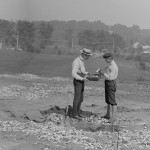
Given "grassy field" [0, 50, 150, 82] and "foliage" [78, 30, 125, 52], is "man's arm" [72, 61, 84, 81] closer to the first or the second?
"grassy field" [0, 50, 150, 82]

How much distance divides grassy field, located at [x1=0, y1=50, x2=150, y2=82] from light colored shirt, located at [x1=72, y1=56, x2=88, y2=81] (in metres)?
10.6

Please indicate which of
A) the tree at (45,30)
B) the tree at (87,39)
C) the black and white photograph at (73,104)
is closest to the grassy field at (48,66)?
the black and white photograph at (73,104)

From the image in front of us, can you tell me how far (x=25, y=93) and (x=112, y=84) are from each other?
500cm

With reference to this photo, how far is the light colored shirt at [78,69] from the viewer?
8828 mm

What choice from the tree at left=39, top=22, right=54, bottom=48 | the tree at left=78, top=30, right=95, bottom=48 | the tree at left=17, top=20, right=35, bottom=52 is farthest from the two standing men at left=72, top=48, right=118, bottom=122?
the tree at left=39, top=22, right=54, bottom=48

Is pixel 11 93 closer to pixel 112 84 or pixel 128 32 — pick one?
pixel 112 84

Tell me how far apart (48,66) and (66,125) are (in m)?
13.8

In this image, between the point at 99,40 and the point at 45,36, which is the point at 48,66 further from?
the point at 45,36

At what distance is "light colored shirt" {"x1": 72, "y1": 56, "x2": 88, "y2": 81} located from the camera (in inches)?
348

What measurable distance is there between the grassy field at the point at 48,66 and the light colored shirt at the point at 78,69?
10649mm

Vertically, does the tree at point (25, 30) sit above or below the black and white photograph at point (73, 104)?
above

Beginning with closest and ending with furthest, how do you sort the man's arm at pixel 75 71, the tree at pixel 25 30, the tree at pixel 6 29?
the man's arm at pixel 75 71
the tree at pixel 25 30
the tree at pixel 6 29

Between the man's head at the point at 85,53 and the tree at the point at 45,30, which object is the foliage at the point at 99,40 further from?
the man's head at the point at 85,53

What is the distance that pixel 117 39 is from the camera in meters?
34.5
